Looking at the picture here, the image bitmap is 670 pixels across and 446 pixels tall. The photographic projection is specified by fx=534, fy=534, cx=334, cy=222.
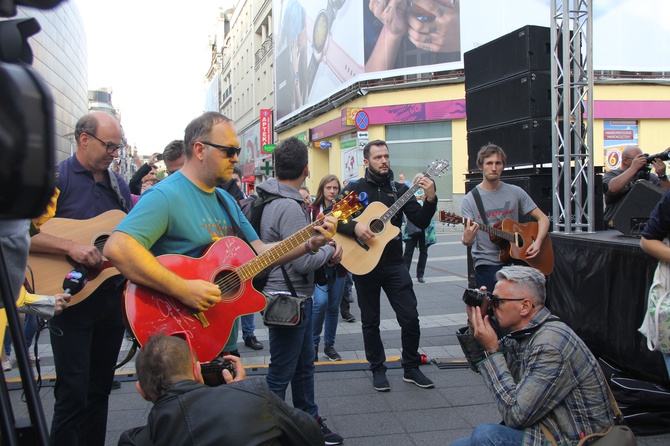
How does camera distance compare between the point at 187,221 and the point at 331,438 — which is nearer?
the point at 187,221

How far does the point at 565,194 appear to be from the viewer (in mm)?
5797

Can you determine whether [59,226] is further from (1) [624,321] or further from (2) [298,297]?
(1) [624,321]

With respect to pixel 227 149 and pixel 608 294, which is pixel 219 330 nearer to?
pixel 227 149

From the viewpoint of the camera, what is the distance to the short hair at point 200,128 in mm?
2492

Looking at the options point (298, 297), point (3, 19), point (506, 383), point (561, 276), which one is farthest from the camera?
point (561, 276)

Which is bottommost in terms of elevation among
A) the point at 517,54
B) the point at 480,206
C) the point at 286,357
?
the point at 286,357

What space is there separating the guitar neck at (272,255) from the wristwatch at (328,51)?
69.6 ft

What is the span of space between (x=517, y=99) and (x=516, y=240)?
229 centimetres

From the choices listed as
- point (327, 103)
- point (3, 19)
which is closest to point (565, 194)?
point (3, 19)

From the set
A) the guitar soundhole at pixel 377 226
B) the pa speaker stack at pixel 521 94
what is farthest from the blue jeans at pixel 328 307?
the pa speaker stack at pixel 521 94

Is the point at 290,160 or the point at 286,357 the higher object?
the point at 290,160

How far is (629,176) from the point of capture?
5875 mm

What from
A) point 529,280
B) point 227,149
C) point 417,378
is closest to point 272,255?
point 227,149

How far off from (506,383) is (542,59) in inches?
196
